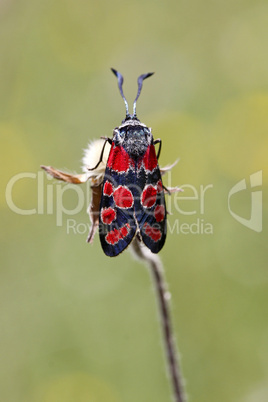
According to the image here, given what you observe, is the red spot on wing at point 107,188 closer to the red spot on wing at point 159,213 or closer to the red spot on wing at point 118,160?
the red spot on wing at point 118,160

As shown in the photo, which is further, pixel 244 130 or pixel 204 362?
pixel 244 130

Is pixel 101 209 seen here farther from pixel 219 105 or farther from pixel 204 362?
pixel 219 105

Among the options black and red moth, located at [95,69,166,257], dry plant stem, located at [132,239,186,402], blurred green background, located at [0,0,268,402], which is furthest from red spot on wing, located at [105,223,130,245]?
blurred green background, located at [0,0,268,402]

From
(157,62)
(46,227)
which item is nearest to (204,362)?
(46,227)

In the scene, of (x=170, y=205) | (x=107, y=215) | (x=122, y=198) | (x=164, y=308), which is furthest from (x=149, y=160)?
(x=170, y=205)

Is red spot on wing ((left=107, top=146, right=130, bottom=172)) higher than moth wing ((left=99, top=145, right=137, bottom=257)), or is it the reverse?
red spot on wing ((left=107, top=146, right=130, bottom=172))

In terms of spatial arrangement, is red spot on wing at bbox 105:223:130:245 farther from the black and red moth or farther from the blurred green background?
the blurred green background

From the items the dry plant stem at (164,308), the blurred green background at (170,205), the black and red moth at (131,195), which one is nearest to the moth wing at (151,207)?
the black and red moth at (131,195)
